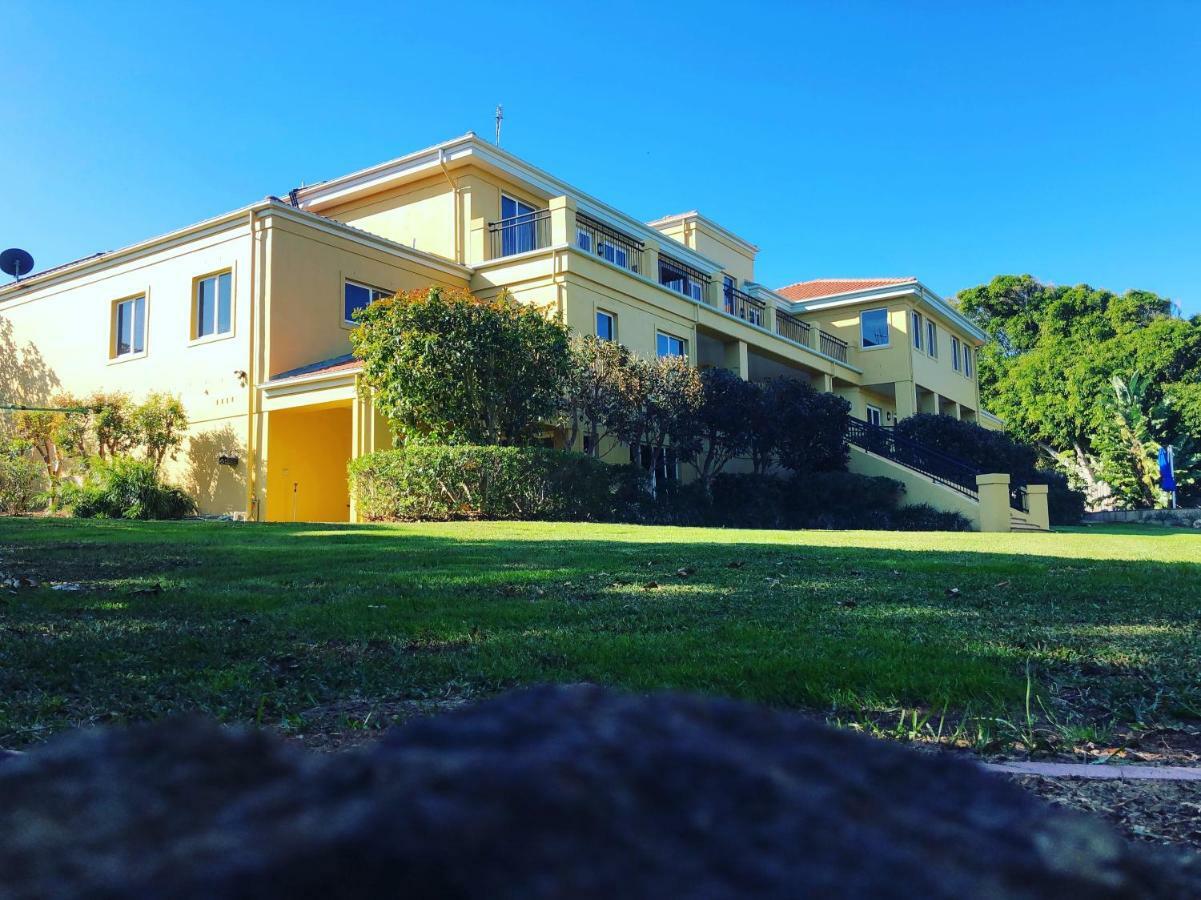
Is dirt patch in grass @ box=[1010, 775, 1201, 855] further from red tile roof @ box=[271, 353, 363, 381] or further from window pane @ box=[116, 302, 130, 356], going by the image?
window pane @ box=[116, 302, 130, 356]

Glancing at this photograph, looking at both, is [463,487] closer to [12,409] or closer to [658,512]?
[658,512]

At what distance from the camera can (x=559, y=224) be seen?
783 inches

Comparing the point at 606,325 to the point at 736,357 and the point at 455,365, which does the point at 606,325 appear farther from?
the point at 455,365

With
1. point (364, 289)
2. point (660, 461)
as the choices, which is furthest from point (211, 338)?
point (660, 461)

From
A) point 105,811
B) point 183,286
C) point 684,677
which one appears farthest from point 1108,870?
point 183,286

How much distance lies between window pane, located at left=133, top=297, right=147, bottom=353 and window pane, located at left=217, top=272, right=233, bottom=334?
2.34m

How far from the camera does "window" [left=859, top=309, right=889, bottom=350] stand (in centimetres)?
3219

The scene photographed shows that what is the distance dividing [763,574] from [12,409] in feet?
67.7

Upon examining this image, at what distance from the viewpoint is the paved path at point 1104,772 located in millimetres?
2369

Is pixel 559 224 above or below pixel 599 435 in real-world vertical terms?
above

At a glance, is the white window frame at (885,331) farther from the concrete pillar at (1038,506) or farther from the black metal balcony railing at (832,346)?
the concrete pillar at (1038,506)

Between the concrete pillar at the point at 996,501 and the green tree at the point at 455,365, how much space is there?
991 centimetres

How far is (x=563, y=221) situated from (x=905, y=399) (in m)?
16.6

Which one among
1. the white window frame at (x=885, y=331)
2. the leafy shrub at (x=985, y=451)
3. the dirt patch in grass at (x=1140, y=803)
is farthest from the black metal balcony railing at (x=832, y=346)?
the dirt patch in grass at (x=1140, y=803)
